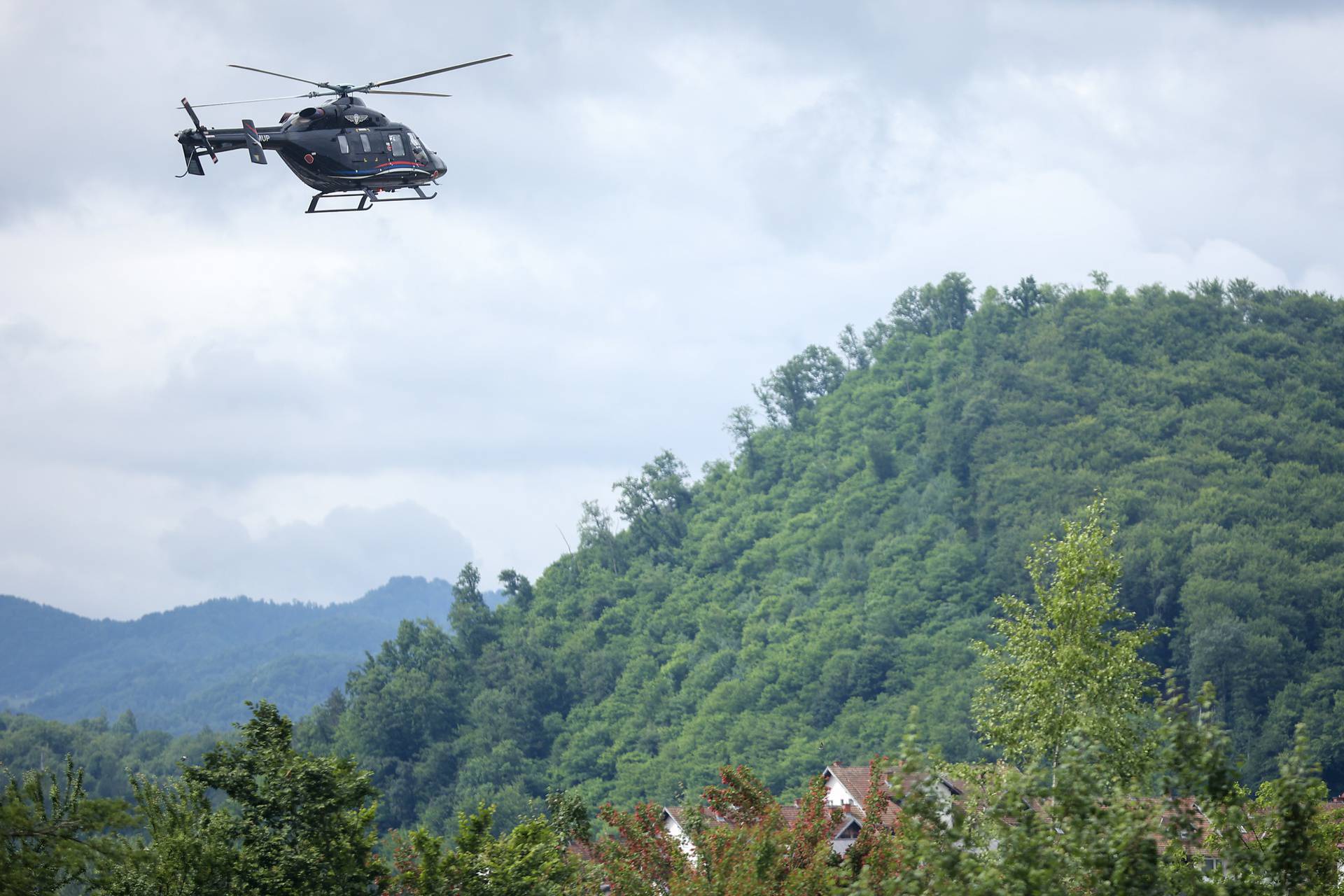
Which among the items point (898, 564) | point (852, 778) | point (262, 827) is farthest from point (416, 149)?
point (898, 564)

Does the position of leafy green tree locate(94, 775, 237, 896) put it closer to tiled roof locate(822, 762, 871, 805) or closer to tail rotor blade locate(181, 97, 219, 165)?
tail rotor blade locate(181, 97, 219, 165)

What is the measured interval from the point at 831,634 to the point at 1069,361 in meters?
35.7

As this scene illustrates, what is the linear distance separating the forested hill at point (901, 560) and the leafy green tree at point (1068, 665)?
2469 inches

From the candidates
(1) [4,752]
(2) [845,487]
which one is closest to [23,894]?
(2) [845,487]

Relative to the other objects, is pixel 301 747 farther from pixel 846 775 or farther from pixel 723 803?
pixel 723 803

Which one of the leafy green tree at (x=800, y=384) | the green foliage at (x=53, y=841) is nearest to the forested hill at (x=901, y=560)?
the leafy green tree at (x=800, y=384)

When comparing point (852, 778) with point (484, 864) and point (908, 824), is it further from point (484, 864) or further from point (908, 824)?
point (908, 824)

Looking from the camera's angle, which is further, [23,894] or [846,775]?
[846,775]

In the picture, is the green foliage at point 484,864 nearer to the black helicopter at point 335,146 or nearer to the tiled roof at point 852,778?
the black helicopter at point 335,146

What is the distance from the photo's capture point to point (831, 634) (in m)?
107

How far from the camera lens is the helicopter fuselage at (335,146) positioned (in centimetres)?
A: 2692

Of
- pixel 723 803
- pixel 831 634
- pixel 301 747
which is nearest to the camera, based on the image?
pixel 723 803

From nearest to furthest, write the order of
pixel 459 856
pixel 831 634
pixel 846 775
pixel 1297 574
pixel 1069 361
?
pixel 459 856 < pixel 846 775 < pixel 1297 574 < pixel 831 634 < pixel 1069 361

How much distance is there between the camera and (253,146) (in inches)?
1061
